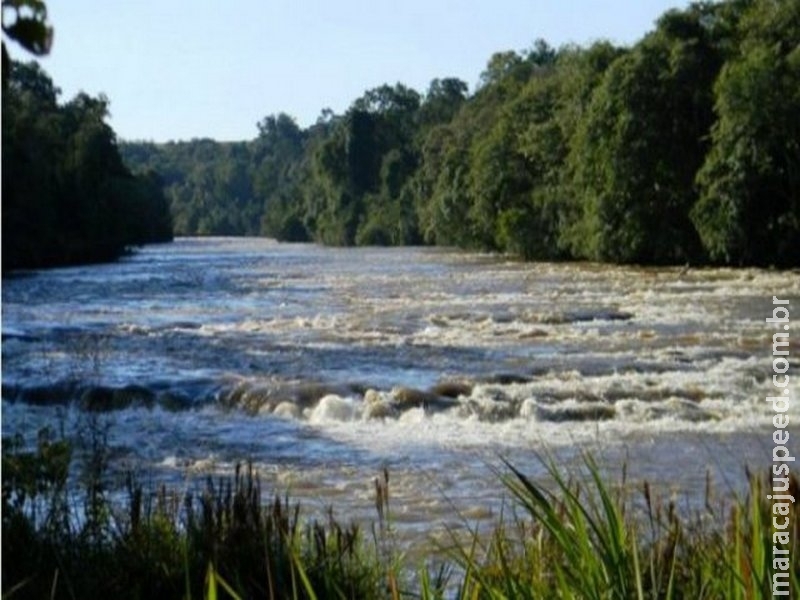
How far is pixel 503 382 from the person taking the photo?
13641 millimetres

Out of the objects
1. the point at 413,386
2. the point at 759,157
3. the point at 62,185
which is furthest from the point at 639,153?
the point at 413,386

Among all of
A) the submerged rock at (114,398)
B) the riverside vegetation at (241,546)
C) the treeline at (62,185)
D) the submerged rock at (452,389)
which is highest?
the treeline at (62,185)

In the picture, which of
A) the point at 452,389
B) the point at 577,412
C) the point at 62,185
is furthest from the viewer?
the point at 62,185

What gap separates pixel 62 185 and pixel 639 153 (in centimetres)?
2546

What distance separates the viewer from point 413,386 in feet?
43.7

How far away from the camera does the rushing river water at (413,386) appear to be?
9.30m

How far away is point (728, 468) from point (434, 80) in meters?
84.3

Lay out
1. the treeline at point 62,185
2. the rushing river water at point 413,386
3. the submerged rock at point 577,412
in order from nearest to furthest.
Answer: the rushing river water at point 413,386
the submerged rock at point 577,412
the treeline at point 62,185

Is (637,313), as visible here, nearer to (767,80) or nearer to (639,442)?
(639,442)

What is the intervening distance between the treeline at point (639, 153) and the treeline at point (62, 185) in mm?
15114

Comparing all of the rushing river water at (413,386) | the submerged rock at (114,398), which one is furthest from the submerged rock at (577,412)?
the submerged rock at (114,398)

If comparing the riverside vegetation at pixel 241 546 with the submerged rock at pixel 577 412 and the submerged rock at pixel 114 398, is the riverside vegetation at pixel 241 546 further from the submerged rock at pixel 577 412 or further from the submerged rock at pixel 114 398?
the submerged rock at pixel 114 398

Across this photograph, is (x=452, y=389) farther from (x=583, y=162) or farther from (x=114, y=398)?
(x=583, y=162)

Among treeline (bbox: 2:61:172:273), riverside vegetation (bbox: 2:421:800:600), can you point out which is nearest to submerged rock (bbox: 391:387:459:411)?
riverside vegetation (bbox: 2:421:800:600)
